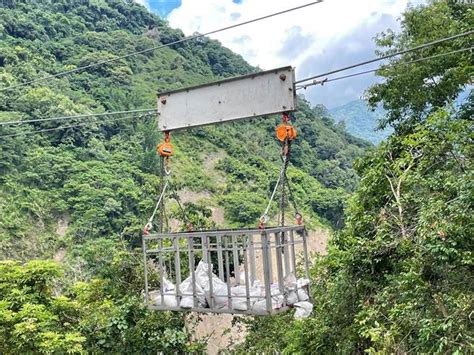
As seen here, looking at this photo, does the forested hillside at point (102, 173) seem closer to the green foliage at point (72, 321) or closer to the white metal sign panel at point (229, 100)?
the green foliage at point (72, 321)

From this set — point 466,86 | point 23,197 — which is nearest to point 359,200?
point 466,86

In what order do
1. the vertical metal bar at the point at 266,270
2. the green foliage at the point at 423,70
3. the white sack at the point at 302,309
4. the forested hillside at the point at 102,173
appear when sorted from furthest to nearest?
1. the forested hillside at the point at 102,173
2. the green foliage at the point at 423,70
3. the white sack at the point at 302,309
4. the vertical metal bar at the point at 266,270

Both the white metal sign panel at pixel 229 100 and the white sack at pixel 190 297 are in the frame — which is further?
the white sack at pixel 190 297

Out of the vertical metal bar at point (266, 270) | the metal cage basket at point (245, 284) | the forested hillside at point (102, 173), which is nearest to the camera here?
the vertical metal bar at point (266, 270)

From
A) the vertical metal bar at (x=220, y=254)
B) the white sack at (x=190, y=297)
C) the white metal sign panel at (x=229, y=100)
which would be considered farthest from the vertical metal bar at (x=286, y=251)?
the white metal sign panel at (x=229, y=100)

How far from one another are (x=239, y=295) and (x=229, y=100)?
1.09m

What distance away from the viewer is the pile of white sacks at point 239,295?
101 inches

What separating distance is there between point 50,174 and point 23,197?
53.4 inches

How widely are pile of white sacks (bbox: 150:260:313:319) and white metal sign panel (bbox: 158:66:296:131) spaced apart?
0.87 meters

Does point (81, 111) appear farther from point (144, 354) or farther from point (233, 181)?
point (144, 354)

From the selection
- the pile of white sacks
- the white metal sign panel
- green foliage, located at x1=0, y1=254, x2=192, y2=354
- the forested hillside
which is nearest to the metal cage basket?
the pile of white sacks

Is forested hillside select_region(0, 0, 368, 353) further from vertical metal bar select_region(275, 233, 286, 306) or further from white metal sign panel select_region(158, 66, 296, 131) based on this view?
vertical metal bar select_region(275, 233, 286, 306)

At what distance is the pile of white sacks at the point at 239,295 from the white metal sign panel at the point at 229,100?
0.87 meters

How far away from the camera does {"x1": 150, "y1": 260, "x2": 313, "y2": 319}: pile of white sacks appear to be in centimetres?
257
